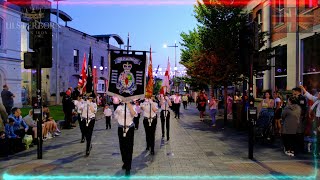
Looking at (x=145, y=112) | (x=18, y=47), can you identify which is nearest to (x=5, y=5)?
(x=18, y=47)

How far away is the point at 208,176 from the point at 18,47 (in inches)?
1019

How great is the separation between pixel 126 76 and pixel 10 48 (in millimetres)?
23117

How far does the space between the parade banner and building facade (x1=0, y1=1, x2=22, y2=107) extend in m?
21.7

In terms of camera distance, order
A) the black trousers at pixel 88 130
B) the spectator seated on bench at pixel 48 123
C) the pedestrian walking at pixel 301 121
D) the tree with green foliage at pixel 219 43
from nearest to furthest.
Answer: the pedestrian walking at pixel 301 121
the black trousers at pixel 88 130
the spectator seated on bench at pixel 48 123
the tree with green foliage at pixel 219 43

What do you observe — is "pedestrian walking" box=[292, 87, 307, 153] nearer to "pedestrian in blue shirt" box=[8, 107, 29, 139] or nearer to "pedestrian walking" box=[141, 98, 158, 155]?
"pedestrian walking" box=[141, 98, 158, 155]

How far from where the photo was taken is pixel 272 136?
12.6 meters

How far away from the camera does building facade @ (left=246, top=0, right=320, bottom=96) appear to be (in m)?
16.7

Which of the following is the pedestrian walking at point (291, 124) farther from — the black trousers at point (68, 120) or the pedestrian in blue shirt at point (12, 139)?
the black trousers at point (68, 120)

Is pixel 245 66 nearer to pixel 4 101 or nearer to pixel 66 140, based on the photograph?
pixel 66 140

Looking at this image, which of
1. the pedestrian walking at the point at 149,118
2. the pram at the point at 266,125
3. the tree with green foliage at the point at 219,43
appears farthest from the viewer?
the tree with green foliage at the point at 219,43

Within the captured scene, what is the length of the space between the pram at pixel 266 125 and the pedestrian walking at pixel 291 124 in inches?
78.1

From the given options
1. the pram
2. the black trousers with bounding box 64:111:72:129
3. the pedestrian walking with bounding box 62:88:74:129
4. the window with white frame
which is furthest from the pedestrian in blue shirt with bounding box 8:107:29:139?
the window with white frame

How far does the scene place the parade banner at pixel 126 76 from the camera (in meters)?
8.81

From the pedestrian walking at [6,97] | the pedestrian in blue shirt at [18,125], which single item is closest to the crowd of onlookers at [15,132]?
the pedestrian in blue shirt at [18,125]
